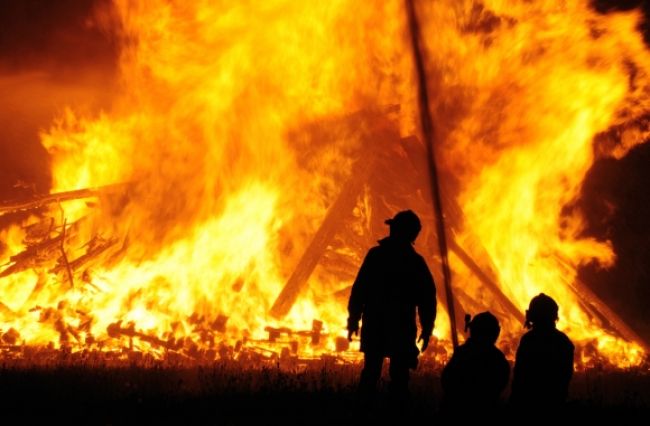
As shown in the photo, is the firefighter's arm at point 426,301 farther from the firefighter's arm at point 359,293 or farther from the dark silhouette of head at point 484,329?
the dark silhouette of head at point 484,329

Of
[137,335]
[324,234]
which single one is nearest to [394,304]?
[137,335]

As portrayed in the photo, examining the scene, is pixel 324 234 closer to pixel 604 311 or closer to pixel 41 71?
pixel 604 311

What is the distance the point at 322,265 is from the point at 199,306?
2.57 m

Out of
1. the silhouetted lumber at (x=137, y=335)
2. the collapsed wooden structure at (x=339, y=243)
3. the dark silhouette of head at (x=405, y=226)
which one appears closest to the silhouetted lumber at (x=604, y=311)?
the collapsed wooden structure at (x=339, y=243)

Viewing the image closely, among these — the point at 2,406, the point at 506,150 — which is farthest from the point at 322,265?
the point at 2,406

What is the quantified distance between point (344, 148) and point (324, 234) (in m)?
2.31

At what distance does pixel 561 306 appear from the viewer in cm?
1448

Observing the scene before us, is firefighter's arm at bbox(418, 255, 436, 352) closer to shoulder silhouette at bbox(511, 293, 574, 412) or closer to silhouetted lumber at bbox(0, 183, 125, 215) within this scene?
shoulder silhouette at bbox(511, 293, 574, 412)

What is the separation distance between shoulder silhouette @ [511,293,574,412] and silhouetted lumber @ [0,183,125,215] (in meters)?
11.3

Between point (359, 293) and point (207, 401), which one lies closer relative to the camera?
point (359, 293)

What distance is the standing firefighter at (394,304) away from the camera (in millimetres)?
6453

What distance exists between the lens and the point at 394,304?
21.4ft

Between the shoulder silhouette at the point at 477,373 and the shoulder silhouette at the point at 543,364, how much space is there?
1.05 ft

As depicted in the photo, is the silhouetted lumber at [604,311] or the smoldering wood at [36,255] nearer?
the smoldering wood at [36,255]
